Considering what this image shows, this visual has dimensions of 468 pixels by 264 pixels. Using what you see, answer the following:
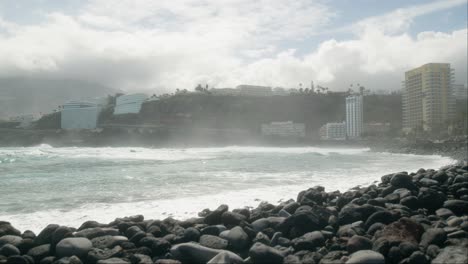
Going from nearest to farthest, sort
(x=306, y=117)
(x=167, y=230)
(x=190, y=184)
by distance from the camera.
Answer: (x=167, y=230)
(x=190, y=184)
(x=306, y=117)

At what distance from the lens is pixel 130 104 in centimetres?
10962

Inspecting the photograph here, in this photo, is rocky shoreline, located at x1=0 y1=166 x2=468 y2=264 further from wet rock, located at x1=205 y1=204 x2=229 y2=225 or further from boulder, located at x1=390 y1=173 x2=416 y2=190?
boulder, located at x1=390 y1=173 x2=416 y2=190

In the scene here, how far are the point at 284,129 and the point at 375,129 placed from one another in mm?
21426

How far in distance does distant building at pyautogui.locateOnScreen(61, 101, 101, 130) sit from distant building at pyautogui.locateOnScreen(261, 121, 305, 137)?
146 ft

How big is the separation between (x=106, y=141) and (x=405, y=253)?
85.9 meters

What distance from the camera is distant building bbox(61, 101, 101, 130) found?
3925 inches

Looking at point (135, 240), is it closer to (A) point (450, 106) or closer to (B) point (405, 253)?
(B) point (405, 253)

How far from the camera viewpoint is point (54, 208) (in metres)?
9.10

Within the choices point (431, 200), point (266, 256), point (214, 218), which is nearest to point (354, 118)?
point (431, 200)

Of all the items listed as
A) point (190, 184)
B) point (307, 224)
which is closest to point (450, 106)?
point (190, 184)

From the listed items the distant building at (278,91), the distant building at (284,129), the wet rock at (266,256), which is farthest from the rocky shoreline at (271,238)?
the distant building at (278,91)

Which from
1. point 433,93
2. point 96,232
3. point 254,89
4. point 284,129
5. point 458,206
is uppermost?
point 254,89

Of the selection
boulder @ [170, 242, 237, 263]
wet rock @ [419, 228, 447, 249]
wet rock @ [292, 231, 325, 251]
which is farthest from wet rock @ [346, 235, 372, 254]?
boulder @ [170, 242, 237, 263]

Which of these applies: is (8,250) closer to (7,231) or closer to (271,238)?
(7,231)
